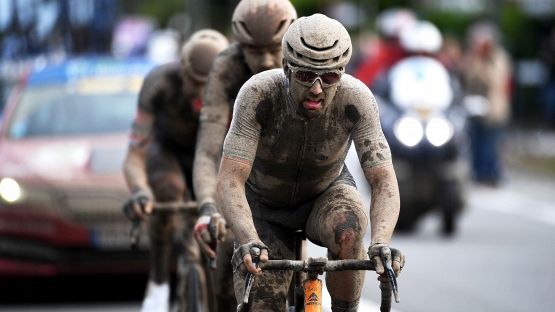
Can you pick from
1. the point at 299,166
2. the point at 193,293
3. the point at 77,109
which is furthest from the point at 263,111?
the point at 77,109

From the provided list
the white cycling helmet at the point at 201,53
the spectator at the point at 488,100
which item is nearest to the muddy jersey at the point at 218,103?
the white cycling helmet at the point at 201,53

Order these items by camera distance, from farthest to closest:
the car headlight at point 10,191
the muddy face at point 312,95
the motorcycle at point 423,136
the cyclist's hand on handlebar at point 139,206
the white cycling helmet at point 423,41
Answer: the white cycling helmet at point 423,41
the motorcycle at point 423,136
the car headlight at point 10,191
the cyclist's hand on handlebar at point 139,206
the muddy face at point 312,95

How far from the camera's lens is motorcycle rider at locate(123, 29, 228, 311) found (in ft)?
30.9

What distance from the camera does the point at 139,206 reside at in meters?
8.91

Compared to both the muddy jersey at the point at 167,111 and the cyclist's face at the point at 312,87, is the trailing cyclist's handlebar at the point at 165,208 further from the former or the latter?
the cyclist's face at the point at 312,87

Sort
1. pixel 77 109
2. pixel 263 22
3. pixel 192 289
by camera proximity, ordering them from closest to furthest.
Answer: pixel 263 22 < pixel 192 289 < pixel 77 109

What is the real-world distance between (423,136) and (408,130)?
0.18 meters

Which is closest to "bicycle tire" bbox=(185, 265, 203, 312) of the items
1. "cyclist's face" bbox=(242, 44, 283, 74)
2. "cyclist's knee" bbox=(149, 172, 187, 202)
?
"cyclist's knee" bbox=(149, 172, 187, 202)

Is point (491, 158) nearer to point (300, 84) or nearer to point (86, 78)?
point (86, 78)

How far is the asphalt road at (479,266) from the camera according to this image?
463 inches

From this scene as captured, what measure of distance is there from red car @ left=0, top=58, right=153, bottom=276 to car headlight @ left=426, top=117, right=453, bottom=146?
16.3ft

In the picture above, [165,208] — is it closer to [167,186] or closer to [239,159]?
[167,186]

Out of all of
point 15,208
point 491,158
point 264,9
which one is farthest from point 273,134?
point 491,158

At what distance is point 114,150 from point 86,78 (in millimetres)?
1377
